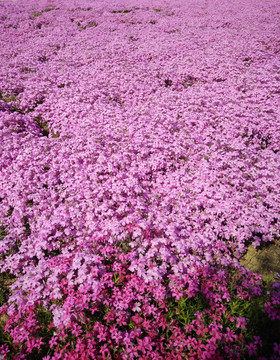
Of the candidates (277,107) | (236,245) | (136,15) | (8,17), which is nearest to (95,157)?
(236,245)

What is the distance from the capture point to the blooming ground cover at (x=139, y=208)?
3734mm

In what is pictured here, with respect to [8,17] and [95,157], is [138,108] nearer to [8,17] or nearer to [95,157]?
[95,157]

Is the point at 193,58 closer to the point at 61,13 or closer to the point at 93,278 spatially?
the point at 93,278

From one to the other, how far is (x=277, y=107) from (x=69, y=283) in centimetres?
1016

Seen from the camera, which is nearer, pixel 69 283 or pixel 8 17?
pixel 69 283

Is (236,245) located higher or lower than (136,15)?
lower

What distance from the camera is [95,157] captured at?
689cm

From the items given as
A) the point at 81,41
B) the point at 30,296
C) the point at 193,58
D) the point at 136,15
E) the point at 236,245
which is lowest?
the point at 236,245

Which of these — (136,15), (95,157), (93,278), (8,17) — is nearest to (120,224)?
(93,278)

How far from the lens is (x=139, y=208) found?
5.58 meters

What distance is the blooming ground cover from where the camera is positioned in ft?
12.3

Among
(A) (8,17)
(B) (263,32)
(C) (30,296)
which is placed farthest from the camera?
(A) (8,17)

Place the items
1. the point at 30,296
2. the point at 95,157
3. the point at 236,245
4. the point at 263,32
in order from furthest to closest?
1. the point at 263,32
2. the point at 95,157
3. the point at 236,245
4. the point at 30,296

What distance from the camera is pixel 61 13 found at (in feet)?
88.7
